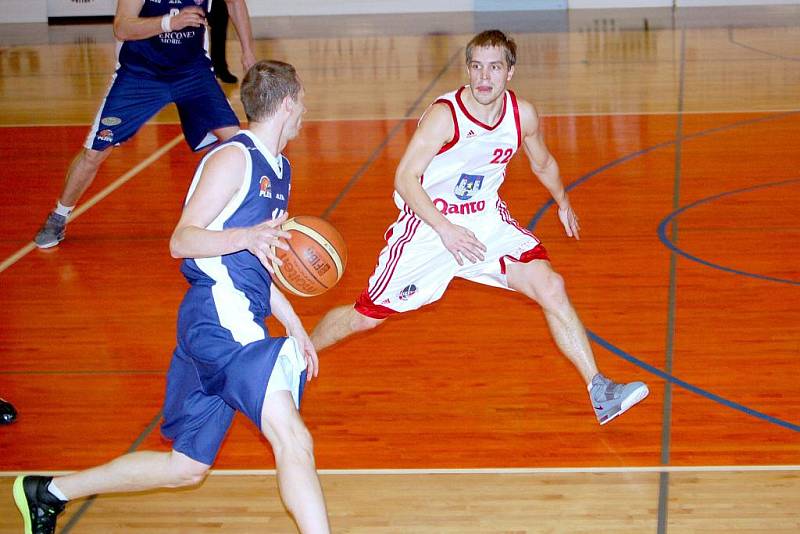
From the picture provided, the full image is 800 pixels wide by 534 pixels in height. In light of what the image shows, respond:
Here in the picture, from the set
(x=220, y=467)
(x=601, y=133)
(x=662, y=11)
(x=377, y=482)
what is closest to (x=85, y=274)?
(x=220, y=467)

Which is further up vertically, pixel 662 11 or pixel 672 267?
pixel 672 267

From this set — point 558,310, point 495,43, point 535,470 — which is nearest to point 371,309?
point 558,310

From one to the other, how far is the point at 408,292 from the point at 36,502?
1826 mm

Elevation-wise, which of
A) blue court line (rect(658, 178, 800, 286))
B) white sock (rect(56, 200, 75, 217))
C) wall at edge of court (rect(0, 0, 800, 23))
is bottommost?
wall at edge of court (rect(0, 0, 800, 23))

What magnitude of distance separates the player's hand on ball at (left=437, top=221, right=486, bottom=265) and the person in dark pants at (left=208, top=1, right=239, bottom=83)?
1016 centimetres

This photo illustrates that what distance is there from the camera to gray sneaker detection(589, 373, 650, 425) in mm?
4941

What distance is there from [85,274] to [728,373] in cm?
410

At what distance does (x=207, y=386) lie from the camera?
3.88 m

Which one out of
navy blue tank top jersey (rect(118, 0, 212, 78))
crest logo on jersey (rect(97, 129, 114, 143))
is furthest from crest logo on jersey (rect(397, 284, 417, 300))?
crest logo on jersey (rect(97, 129, 114, 143))

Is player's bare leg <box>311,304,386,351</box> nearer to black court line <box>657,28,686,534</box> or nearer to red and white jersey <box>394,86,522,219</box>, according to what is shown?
red and white jersey <box>394,86,522,219</box>

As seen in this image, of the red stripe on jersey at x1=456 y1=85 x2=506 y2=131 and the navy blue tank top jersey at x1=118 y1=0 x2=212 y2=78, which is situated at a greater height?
the red stripe on jersey at x1=456 y1=85 x2=506 y2=131

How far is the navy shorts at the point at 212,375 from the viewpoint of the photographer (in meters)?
3.75

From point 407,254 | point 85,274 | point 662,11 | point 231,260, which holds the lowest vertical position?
point 662,11

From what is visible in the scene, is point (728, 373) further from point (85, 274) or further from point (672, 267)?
point (85, 274)
